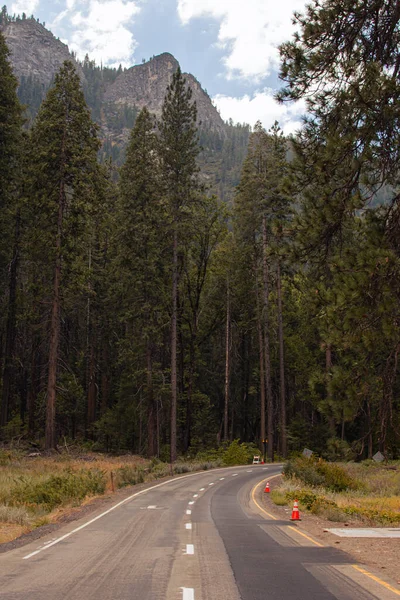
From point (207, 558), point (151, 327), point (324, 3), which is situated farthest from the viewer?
point (151, 327)

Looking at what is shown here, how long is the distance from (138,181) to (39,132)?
871 cm

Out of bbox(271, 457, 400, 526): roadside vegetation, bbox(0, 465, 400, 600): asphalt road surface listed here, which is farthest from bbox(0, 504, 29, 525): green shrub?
bbox(271, 457, 400, 526): roadside vegetation

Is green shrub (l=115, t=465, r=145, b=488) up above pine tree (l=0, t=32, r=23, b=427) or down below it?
below

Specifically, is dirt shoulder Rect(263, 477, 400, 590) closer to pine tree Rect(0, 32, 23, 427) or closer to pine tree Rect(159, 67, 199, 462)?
pine tree Rect(159, 67, 199, 462)

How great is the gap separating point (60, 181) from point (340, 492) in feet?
71.5

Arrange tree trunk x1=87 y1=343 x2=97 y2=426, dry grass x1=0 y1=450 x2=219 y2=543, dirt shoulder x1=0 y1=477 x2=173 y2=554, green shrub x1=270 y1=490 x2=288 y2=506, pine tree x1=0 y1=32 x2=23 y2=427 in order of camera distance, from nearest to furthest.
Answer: dirt shoulder x1=0 y1=477 x2=173 y2=554 < dry grass x1=0 y1=450 x2=219 y2=543 < green shrub x1=270 y1=490 x2=288 y2=506 < pine tree x1=0 y1=32 x2=23 y2=427 < tree trunk x1=87 y1=343 x2=97 y2=426

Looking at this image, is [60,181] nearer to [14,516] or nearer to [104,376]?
[14,516]

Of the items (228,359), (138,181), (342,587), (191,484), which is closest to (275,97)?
(342,587)

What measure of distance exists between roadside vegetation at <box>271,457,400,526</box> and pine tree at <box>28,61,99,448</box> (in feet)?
45.7

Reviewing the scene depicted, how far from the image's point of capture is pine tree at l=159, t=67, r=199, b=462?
37.4 metres

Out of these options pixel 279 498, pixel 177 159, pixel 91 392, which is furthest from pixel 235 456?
pixel 177 159

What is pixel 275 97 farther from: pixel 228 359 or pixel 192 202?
pixel 228 359

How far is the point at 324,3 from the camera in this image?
10.1 m

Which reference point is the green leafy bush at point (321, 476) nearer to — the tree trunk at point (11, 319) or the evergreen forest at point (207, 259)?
the evergreen forest at point (207, 259)
